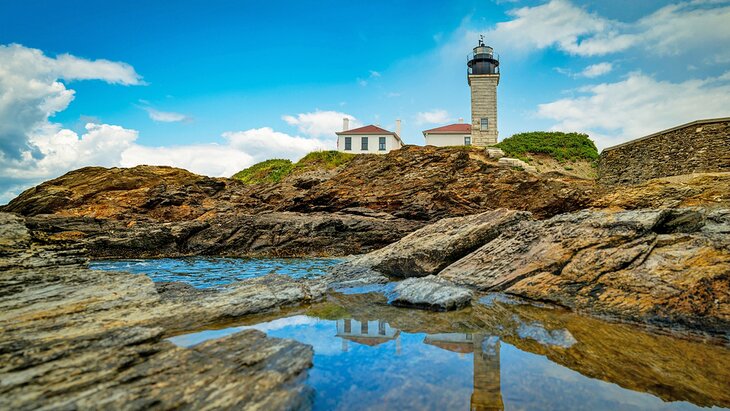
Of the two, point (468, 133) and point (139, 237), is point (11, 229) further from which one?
point (468, 133)

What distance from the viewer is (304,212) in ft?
82.6

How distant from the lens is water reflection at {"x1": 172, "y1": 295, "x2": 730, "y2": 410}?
3.39m

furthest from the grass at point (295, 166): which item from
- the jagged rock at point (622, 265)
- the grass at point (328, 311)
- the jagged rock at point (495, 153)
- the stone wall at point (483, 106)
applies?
the grass at point (328, 311)

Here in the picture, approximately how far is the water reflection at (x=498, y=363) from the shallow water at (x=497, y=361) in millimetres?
12

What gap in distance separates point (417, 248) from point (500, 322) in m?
4.49

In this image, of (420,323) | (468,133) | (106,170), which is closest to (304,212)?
(106,170)

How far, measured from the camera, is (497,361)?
428 centimetres

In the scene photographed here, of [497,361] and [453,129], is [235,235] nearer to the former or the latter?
[497,361]

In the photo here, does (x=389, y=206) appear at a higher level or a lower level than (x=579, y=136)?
lower

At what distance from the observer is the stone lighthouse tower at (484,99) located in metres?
51.2

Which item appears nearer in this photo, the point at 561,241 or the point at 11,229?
the point at 561,241

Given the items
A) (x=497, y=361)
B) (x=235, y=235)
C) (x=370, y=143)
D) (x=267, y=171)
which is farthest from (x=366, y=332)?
(x=370, y=143)

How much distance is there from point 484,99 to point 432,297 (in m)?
51.2

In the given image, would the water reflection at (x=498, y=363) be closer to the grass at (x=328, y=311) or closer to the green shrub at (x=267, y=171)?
the grass at (x=328, y=311)
